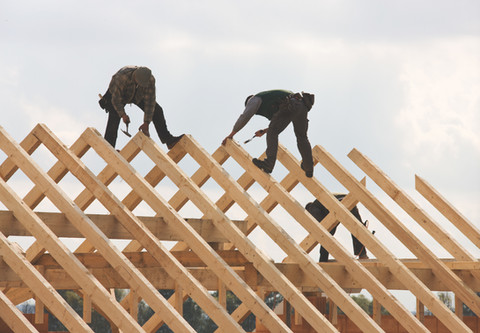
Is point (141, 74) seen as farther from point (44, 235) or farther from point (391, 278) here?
point (391, 278)

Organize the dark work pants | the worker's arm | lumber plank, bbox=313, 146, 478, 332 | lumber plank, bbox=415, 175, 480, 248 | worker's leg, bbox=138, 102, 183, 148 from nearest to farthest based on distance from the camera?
lumber plank, bbox=313, 146, 478, 332 → the worker's arm → the dark work pants → worker's leg, bbox=138, 102, 183, 148 → lumber plank, bbox=415, 175, 480, 248

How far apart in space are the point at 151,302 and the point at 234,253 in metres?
2.53

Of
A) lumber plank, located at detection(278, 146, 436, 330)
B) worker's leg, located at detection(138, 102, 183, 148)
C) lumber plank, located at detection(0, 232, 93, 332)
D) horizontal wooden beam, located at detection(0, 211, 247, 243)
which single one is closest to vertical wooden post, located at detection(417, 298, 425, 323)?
lumber plank, located at detection(278, 146, 436, 330)

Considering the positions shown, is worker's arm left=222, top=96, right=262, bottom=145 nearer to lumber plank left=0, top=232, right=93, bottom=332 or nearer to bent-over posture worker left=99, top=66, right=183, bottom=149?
bent-over posture worker left=99, top=66, right=183, bottom=149

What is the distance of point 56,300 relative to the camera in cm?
807

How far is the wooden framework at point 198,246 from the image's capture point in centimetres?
847

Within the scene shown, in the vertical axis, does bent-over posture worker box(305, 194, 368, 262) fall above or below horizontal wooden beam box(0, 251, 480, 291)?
above

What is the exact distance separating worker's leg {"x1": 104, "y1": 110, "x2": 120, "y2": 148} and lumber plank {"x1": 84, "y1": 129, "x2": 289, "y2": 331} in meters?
0.22

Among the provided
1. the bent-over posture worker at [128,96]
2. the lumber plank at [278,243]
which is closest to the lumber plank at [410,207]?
Answer: the lumber plank at [278,243]

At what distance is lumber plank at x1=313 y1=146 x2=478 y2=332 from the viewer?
10.3 meters

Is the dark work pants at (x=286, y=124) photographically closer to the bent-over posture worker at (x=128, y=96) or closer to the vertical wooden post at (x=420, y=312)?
the bent-over posture worker at (x=128, y=96)

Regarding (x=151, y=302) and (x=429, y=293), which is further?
(x=429, y=293)

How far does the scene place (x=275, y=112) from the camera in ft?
36.6

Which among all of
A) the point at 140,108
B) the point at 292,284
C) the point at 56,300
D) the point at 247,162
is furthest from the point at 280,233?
the point at 56,300
